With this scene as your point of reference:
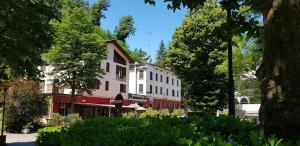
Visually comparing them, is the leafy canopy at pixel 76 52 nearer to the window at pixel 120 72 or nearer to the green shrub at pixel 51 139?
the window at pixel 120 72

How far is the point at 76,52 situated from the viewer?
45406 mm

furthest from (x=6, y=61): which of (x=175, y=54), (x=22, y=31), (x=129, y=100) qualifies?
(x=129, y=100)

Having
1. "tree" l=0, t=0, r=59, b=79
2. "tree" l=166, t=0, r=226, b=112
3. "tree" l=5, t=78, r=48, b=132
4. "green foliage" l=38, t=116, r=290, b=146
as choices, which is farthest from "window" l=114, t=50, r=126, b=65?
"green foliage" l=38, t=116, r=290, b=146

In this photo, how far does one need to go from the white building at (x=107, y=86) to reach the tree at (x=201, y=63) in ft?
40.9

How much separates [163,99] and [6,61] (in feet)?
205

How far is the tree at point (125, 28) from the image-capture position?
83.3 metres

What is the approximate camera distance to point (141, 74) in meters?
75.2

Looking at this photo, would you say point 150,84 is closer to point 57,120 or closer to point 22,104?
point 57,120

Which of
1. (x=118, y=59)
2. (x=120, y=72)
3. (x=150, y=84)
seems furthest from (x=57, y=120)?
(x=150, y=84)

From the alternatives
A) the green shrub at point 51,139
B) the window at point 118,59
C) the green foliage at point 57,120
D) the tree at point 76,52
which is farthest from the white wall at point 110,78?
the green shrub at point 51,139

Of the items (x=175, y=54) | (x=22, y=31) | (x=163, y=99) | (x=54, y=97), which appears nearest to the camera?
(x=22, y=31)

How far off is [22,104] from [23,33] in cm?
1975

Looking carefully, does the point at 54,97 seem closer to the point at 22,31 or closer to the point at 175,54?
the point at 175,54

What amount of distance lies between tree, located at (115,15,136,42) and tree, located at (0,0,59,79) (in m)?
61.8
